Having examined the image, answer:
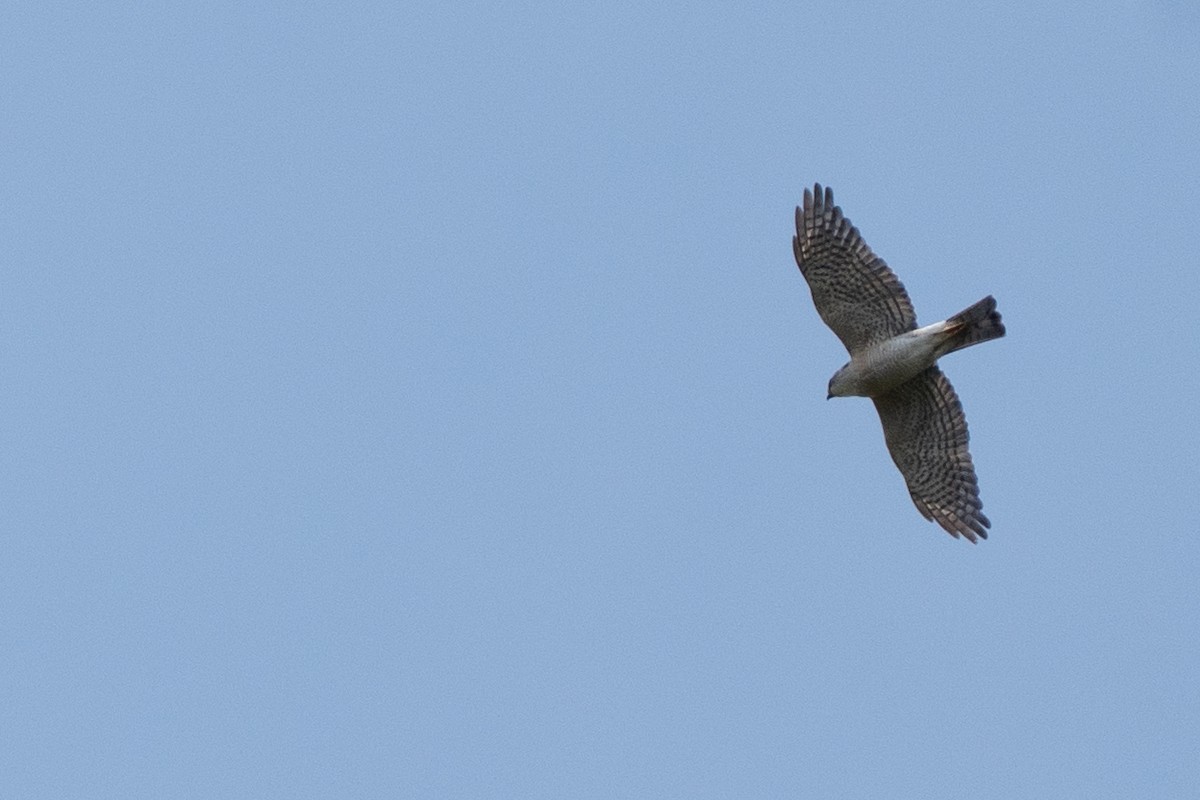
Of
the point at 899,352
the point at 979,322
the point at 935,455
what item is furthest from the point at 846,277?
the point at 935,455

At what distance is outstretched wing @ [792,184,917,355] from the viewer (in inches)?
779

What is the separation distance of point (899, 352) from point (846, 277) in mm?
896

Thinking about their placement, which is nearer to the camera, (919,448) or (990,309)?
(990,309)

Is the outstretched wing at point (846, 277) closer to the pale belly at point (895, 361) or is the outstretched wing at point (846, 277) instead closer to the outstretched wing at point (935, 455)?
the pale belly at point (895, 361)

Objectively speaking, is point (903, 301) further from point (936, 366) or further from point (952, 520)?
point (952, 520)

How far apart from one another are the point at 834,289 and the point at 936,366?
1355mm

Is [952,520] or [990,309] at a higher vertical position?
[990,309]

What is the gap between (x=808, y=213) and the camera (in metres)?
19.9

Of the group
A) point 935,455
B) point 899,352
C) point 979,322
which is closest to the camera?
point 979,322

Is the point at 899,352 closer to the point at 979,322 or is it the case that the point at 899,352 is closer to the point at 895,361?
the point at 895,361

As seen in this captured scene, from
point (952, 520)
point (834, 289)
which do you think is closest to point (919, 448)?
point (952, 520)

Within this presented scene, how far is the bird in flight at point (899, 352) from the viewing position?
64.7 feet

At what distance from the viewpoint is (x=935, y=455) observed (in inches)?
822

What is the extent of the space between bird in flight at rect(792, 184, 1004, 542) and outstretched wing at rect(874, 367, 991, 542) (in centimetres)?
1
